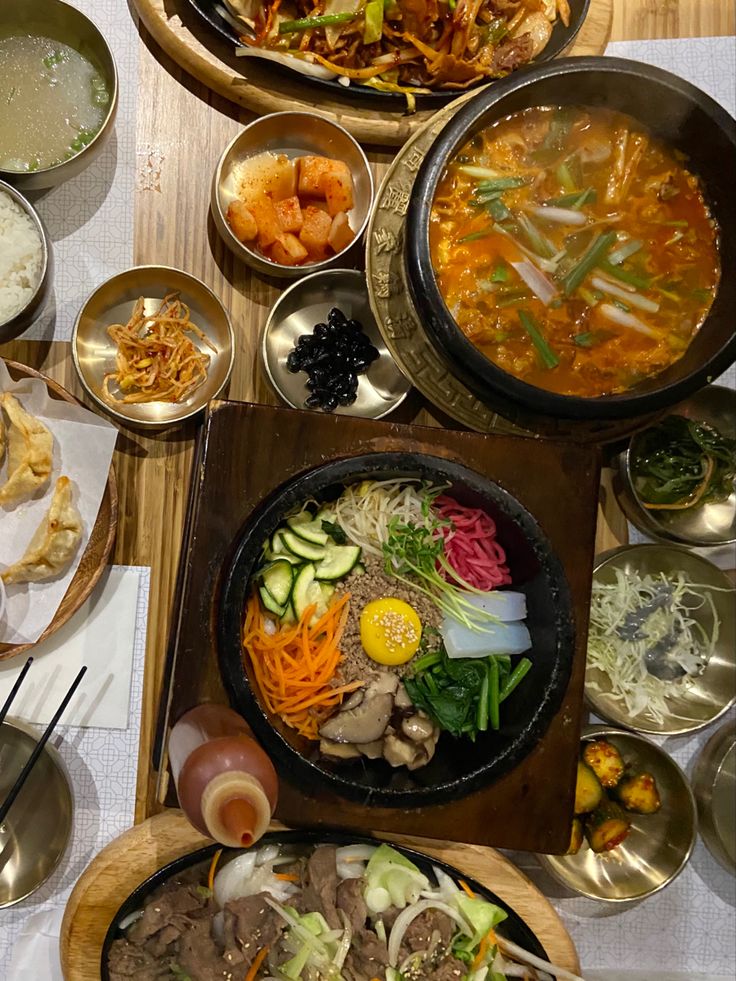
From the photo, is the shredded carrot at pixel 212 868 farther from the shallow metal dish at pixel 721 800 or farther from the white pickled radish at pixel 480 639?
the shallow metal dish at pixel 721 800

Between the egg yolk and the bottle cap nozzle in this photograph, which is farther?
the egg yolk

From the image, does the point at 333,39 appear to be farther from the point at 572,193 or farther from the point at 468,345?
the point at 468,345

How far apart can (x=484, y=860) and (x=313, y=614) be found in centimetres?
96

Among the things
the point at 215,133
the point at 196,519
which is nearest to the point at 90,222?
the point at 215,133

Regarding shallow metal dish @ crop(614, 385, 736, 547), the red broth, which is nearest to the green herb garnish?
shallow metal dish @ crop(614, 385, 736, 547)

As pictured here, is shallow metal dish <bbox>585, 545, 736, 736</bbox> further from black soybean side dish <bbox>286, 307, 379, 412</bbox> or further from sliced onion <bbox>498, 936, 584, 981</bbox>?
black soybean side dish <bbox>286, 307, 379, 412</bbox>

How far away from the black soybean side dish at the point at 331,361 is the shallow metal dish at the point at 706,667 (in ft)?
3.18

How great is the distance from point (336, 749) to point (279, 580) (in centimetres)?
45

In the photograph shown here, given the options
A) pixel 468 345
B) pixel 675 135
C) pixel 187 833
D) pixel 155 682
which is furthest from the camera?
pixel 155 682

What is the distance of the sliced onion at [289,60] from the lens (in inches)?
93.9

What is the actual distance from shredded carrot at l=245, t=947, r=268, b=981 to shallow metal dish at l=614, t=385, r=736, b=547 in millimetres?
1671

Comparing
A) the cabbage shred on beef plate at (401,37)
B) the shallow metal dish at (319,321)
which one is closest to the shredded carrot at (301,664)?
the shallow metal dish at (319,321)

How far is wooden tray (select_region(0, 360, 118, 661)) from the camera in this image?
2.26 metres

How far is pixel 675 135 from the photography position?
7.15 feet
